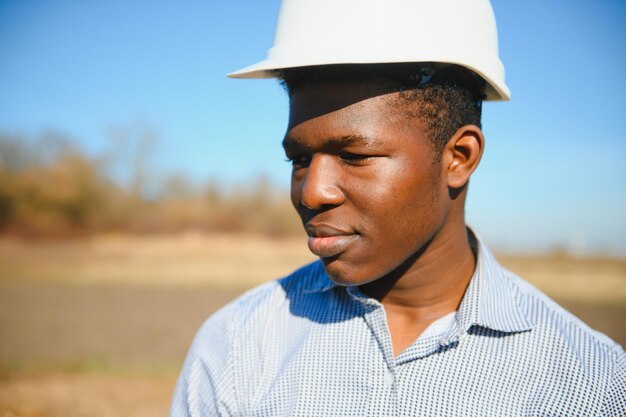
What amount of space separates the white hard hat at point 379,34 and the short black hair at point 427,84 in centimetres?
8

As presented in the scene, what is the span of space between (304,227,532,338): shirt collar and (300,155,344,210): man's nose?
48 centimetres

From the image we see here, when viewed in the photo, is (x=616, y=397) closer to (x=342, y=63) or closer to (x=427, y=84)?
(x=427, y=84)

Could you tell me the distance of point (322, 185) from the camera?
1814mm

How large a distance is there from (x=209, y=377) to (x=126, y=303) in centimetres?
1458

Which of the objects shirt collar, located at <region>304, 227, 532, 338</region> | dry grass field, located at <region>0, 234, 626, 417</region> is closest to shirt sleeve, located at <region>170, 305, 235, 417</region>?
shirt collar, located at <region>304, 227, 532, 338</region>

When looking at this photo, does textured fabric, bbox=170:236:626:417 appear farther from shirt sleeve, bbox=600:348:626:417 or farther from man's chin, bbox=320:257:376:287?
man's chin, bbox=320:257:376:287

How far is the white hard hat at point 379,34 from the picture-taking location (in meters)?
1.74

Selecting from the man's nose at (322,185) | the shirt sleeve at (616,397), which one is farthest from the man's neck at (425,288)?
the shirt sleeve at (616,397)

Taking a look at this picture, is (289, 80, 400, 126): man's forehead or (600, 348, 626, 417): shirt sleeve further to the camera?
(289, 80, 400, 126): man's forehead

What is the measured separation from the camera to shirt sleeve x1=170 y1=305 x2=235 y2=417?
2008 millimetres

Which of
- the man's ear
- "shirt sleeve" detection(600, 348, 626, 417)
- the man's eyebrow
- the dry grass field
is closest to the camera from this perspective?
"shirt sleeve" detection(600, 348, 626, 417)

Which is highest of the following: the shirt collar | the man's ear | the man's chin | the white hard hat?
the white hard hat

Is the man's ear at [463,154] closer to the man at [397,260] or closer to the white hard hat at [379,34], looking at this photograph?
the man at [397,260]

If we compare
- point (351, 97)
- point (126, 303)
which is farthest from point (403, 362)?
point (126, 303)
